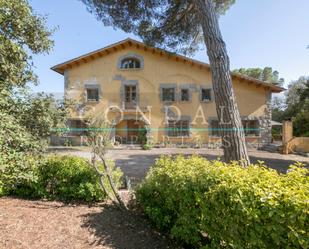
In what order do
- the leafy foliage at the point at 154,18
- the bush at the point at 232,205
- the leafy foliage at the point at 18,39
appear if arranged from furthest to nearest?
the leafy foliage at the point at 154,18, the leafy foliage at the point at 18,39, the bush at the point at 232,205

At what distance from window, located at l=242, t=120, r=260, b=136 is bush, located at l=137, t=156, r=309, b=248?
16284 mm

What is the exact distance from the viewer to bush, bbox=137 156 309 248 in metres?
1.98

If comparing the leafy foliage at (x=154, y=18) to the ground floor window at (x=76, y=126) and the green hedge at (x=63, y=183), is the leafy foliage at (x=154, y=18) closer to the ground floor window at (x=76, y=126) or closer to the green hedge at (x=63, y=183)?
the green hedge at (x=63, y=183)

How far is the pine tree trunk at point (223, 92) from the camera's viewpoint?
5.20 m

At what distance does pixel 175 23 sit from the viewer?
8883 millimetres

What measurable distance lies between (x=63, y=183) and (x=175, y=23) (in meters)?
7.12

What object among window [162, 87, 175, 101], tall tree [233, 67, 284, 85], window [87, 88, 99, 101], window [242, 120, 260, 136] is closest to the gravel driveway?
window [242, 120, 260, 136]

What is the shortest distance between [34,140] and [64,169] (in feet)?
2.93

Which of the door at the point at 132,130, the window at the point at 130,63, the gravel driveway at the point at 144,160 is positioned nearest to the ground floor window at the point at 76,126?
the gravel driveway at the point at 144,160

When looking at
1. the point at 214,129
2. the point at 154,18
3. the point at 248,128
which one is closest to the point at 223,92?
the point at 154,18

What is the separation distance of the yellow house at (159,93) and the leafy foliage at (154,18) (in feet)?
28.2

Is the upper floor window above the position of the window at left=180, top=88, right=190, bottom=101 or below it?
above

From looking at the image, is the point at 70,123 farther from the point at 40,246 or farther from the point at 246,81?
the point at 40,246

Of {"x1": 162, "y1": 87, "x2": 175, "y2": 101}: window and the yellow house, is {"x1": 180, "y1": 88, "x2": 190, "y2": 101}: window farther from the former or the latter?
{"x1": 162, "y1": 87, "x2": 175, "y2": 101}: window
